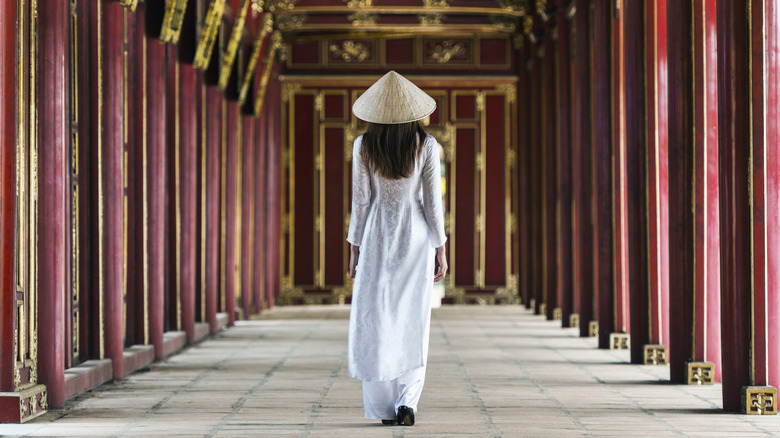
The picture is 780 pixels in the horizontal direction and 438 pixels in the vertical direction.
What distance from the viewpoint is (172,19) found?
877 centimetres

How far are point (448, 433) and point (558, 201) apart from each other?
8203mm

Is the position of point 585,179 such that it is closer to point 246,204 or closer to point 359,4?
point 246,204

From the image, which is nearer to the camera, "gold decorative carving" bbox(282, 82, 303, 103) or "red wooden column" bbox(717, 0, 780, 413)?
"red wooden column" bbox(717, 0, 780, 413)

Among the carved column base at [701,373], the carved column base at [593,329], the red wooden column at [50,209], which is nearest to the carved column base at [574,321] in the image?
the carved column base at [593,329]

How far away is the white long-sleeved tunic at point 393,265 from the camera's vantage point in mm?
5332

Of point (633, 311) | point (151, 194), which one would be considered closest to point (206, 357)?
point (151, 194)

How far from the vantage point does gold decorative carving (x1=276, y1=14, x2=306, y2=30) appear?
51.2ft

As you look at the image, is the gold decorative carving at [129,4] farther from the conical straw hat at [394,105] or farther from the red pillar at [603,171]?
the red pillar at [603,171]

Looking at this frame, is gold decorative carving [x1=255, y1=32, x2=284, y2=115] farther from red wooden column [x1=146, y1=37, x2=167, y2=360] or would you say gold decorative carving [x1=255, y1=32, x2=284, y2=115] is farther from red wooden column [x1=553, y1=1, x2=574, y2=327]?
red wooden column [x1=146, y1=37, x2=167, y2=360]

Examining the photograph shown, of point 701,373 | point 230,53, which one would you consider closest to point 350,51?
point 230,53

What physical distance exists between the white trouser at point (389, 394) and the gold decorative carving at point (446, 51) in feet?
38.8

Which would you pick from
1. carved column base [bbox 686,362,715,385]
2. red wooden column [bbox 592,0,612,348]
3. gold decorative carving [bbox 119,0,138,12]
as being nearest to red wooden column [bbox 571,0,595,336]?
red wooden column [bbox 592,0,612,348]

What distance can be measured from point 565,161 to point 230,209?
11.5 feet

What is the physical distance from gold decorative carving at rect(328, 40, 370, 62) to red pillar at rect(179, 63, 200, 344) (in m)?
6.96
